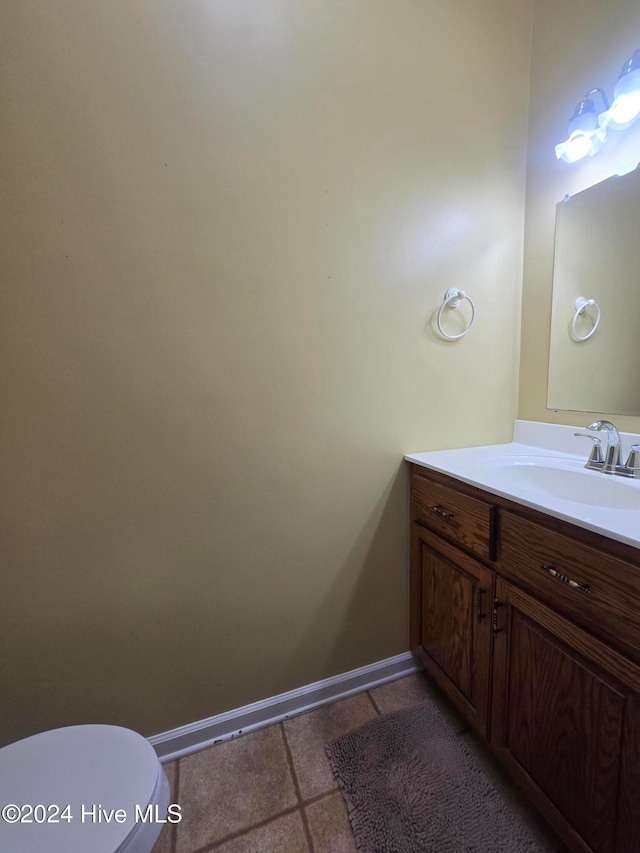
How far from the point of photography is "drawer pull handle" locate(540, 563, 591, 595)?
69 centimetres

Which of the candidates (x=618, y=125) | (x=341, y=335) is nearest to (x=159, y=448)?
(x=341, y=335)

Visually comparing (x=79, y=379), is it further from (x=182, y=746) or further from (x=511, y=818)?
(x=511, y=818)

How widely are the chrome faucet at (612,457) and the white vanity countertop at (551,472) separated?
31 mm

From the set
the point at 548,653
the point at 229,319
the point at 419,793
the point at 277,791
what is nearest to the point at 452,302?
the point at 229,319

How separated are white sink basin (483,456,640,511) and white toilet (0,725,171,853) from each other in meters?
1.06

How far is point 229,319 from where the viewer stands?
3.34ft

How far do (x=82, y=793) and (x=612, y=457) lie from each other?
1.57m

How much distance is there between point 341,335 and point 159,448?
70cm

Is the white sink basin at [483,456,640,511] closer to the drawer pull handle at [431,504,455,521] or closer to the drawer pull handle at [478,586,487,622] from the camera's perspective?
the drawer pull handle at [431,504,455,521]

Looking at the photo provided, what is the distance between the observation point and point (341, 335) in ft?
3.74

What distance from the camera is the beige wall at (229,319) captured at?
2.83ft

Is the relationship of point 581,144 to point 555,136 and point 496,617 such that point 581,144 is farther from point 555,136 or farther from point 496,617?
point 496,617

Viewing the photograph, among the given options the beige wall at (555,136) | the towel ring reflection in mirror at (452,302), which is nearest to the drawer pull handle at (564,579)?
the beige wall at (555,136)

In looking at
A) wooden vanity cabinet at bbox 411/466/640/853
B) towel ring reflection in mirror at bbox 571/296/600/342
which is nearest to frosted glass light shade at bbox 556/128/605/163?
towel ring reflection in mirror at bbox 571/296/600/342
